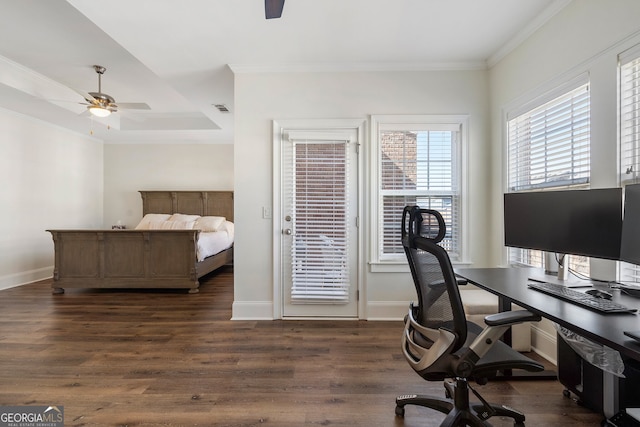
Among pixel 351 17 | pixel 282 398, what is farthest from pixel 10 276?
pixel 351 17

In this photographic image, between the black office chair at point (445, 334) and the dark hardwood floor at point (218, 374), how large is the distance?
33cm

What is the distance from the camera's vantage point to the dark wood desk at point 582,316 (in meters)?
0.99

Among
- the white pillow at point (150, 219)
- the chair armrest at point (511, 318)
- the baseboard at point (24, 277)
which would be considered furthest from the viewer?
the white pillow at point (150, 219)

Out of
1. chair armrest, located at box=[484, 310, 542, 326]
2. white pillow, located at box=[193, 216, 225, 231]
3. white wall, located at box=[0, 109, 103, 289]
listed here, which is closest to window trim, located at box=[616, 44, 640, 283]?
chair armrest, located at box=[484, 310, 542, 326]

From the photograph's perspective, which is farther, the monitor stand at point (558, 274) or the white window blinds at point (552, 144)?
the white window blinds at point (552, 144)

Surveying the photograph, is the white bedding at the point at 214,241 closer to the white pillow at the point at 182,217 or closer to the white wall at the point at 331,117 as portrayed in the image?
the white pillow at the point at 182,217

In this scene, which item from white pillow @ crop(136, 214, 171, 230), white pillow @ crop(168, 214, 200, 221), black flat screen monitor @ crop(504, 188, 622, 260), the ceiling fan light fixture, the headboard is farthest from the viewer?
the headboard

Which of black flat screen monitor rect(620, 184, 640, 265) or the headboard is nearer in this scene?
black flat screen monitor rect(620, 184, 640, 265)

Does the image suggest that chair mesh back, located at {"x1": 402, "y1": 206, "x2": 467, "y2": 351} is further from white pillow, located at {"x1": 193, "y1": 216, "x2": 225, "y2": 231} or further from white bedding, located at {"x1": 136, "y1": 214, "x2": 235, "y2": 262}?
white pillow, located at {"x1": 193, "y1": 216, "x2": 225, "y2": 231}

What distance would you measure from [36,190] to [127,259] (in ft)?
8.03

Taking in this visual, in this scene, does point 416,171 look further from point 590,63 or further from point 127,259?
point 127,259

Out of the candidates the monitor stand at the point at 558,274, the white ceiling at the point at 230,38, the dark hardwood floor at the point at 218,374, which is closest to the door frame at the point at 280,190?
the dark hardwood floor at the point at 218,374

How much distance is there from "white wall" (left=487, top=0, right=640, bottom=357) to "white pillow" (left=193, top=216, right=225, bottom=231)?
5076mm

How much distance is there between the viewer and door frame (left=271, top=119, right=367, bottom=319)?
10.2 feet
